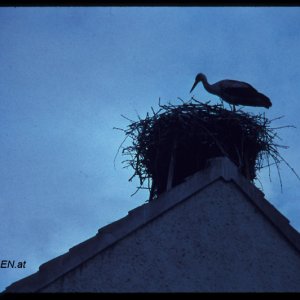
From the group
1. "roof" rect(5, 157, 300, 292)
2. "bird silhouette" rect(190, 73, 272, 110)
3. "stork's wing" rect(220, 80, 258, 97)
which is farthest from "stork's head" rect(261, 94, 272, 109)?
"roof" rect(5, 157, 300, 292)

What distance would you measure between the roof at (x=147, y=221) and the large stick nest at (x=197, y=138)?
7.53 ft

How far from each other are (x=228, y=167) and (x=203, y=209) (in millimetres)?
583

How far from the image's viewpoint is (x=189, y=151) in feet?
26.0

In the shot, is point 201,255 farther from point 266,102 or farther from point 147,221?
point 266,102

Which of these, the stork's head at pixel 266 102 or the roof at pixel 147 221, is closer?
the roof at pixel 147 221

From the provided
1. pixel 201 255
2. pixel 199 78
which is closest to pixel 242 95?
pixel 199 78

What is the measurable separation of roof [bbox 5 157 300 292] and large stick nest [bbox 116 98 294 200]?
7.53ft

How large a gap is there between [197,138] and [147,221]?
3224mm

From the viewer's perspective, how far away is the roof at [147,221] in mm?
4145

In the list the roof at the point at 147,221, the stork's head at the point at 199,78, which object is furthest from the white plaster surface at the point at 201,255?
the stork's head at the point at 199,78

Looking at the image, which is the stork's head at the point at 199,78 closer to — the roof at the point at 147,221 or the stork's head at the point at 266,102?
the stork's head at the point at 266,102

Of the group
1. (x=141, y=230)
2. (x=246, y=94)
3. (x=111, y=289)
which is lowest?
(x=111, y=289)
